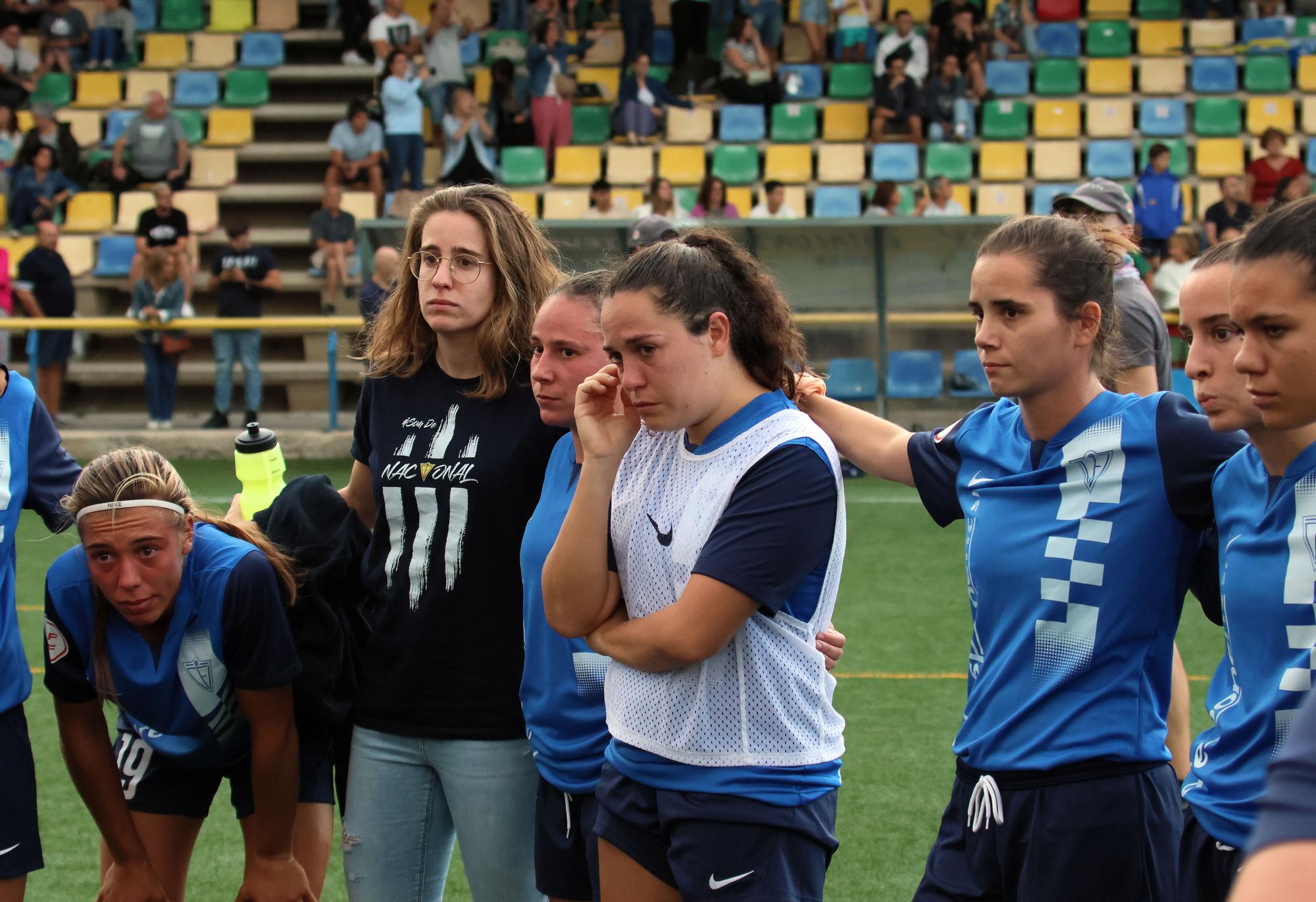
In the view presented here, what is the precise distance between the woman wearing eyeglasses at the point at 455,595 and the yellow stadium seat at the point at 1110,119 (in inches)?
567

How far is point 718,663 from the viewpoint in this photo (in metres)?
2.08

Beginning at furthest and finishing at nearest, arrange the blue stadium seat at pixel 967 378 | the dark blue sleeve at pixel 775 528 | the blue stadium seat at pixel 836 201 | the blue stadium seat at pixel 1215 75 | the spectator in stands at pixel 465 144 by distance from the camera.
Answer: the blue stadium seat at pixel 1215 75 → the spectator in stands at pixel 465 144 → the blue stadium seat at pixel 836 201 → the blue stadium seat at pixel 967 378 → the dark blue sleeve at pixel 775 528

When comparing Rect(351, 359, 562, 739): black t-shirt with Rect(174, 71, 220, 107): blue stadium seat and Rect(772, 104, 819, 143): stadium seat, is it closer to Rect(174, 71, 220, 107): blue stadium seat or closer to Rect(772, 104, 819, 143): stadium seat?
Rect(772, 104, 819, 143): stadium seat

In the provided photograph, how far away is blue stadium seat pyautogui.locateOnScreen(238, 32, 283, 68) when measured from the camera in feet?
57.6

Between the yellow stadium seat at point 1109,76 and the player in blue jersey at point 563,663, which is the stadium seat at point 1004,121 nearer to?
the yellow stadium seat at point 1109,76

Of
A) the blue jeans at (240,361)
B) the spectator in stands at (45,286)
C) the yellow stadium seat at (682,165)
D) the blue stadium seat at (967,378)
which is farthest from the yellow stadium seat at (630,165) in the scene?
the spectator in stands at (45,286)

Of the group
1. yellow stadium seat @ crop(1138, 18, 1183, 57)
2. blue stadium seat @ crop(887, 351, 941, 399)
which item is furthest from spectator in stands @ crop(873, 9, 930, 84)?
blue stadium seat @ crop(887, 351, 941, 399)

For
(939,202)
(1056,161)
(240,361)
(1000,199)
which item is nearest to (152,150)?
(240,361)

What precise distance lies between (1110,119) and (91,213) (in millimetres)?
11393

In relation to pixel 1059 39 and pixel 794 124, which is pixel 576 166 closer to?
pixel 794 124

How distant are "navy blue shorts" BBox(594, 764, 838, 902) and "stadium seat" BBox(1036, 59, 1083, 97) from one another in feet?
50.8

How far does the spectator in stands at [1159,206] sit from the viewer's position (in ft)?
45.2

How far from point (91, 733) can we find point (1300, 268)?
2.29 metres

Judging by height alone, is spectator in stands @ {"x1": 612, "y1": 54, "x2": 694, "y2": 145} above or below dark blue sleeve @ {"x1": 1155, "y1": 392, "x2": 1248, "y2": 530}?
above
